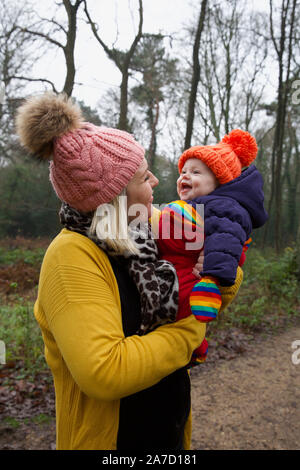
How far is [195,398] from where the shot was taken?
177 inches

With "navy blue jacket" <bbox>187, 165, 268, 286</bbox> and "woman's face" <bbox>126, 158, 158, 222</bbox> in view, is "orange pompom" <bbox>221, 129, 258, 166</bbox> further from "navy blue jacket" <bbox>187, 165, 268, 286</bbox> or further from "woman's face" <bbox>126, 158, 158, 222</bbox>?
"woman's face" <bbox>126, 158, 158, 222</bbox>

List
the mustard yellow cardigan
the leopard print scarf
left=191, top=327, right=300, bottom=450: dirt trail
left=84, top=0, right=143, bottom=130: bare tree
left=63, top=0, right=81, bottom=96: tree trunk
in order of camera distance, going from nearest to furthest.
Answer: the mustard yellow cardigan, the leopard print scarf, left=191, top=327, right=300, bottom=450: dirt trail, left=63, top=0, right=81, bottom=96: tree trunk, left=84, top=0, right=143, bottom=130: bare tree

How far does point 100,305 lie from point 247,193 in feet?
3.39

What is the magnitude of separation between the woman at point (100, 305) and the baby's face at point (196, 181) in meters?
0.42

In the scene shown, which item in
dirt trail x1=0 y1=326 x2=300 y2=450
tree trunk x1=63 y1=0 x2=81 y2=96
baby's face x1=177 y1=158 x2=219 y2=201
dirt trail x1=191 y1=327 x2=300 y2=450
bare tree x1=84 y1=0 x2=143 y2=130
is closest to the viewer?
baby's face x1=177 y1=158 x2=219 y2=201

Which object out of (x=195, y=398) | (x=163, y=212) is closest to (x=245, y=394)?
(x=195, y=398)

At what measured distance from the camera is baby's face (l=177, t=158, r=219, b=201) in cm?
191

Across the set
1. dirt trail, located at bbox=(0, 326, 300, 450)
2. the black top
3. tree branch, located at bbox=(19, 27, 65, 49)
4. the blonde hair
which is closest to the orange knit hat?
the blonde hair

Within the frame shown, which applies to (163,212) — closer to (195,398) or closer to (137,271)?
(137,271)

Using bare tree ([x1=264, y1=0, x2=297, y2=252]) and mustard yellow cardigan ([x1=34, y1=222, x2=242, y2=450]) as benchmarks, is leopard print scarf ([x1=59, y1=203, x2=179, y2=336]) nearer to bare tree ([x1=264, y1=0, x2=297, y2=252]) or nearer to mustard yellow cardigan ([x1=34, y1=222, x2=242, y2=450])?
mustard yellow cardigan ([x1=34, y1=222, x2=242, y2=450])

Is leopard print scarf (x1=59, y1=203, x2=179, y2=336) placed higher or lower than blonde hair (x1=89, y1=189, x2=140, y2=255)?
lower

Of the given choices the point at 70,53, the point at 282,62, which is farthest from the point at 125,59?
the point at 282,62

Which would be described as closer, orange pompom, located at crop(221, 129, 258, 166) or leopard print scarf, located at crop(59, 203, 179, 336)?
leopard print scarf, located at crop(59, 203, 179, 336)


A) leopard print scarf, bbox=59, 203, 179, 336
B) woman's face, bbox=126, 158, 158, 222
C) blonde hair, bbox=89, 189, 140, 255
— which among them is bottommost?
leopard print scarf, bbox=59, 203, 179, 336
